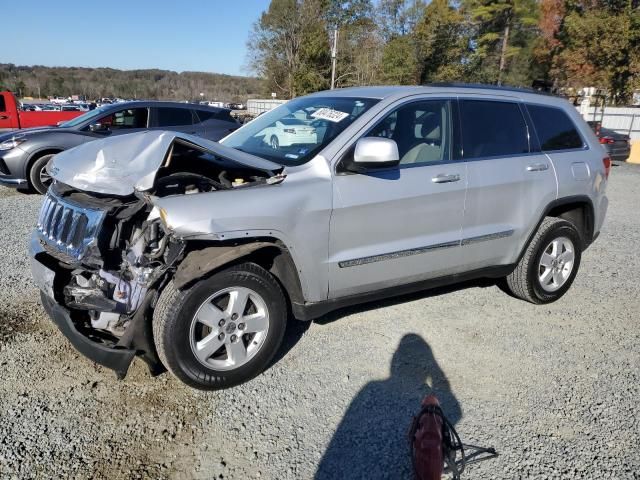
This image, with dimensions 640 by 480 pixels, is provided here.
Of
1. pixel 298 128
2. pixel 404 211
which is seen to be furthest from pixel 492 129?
pixel 298 128

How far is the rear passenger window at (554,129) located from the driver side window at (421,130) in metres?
1.02

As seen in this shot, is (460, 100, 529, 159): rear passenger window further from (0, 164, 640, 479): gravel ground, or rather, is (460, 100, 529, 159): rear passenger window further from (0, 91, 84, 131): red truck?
(0, 91, 84, 131): red truck

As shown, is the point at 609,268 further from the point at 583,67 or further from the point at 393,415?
the point at 583,67

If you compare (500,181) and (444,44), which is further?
(444,44)

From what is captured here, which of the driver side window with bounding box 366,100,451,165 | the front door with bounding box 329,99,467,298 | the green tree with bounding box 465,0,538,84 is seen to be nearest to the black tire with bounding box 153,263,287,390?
the front door with bounding box 329,99,467,298

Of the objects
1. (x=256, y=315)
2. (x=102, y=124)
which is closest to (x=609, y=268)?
(x=256, y=315)

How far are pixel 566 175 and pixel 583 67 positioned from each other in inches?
1083

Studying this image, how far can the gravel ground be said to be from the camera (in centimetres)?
244

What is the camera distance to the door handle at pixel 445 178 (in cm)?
352

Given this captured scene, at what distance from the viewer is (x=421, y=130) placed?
369 centimetres

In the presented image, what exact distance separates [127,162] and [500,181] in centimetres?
273

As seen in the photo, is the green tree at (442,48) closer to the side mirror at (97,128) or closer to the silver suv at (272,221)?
the side mirror at (97,128)

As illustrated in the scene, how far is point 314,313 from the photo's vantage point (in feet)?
10.6

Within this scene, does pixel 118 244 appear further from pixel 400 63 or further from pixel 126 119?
pixel 400 63
